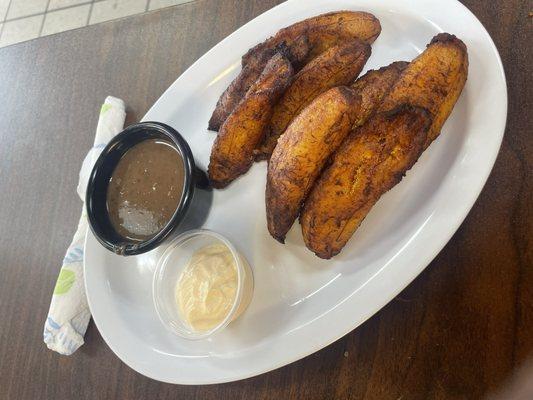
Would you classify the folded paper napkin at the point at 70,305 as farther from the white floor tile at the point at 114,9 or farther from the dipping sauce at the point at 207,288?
the white floor tile at the point at 114,9

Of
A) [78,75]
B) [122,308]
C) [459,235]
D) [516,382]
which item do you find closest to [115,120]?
[78,75]

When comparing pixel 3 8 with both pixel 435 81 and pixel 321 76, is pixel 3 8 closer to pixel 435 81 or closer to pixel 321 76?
pixel 321 76

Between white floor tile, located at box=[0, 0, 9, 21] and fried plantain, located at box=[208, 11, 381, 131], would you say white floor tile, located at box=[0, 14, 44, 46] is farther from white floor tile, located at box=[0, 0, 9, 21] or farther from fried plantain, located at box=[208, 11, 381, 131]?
fried plantain, located at box=[208, 11, 381, 131]

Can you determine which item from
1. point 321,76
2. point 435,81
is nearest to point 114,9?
point 321,76

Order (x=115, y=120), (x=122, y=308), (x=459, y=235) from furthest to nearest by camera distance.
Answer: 1. (x=115, y=120)
2. (x=122, y=308)
3. (x=459, y=235)

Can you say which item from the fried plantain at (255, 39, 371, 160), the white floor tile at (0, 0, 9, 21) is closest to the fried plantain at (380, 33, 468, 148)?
the fried plantain at (255, 39, 371, 160)

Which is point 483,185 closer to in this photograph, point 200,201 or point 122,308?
point 200,201

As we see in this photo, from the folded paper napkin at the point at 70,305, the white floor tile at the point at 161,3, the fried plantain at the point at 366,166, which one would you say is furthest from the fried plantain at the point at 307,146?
the white floor tile at the point at 161,3
